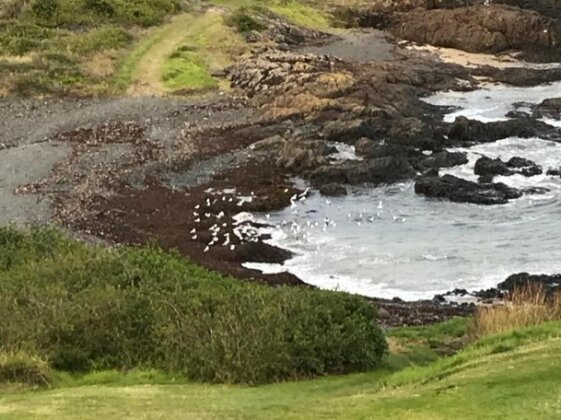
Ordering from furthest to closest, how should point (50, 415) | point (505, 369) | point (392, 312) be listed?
point (392, 312) < point (505, 369) < point (50, 415)

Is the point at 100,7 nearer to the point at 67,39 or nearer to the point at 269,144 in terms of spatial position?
the point at 67,39

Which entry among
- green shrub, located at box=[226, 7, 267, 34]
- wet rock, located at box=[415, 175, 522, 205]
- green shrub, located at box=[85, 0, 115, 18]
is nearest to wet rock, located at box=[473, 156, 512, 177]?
wet rock, located at box=[415, 175, 522, 205]

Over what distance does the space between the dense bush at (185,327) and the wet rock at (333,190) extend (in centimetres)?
1744

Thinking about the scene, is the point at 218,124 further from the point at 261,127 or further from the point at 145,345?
the point at 145,345

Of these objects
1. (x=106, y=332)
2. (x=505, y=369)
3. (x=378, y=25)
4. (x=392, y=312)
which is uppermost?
(x=378, y=25)

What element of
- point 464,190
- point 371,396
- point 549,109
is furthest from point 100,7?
point 371,396

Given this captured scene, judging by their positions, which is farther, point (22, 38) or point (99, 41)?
point (99, 41)

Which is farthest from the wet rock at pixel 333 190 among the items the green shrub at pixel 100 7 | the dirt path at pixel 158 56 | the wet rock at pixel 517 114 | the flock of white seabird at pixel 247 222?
the green shrub at pixel 100 7

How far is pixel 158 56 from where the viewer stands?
60156 millimetres

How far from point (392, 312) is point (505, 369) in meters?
12.4

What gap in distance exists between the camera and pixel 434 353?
2072 centimetres

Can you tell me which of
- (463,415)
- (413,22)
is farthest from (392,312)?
(413,22)

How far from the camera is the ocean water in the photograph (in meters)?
30.6

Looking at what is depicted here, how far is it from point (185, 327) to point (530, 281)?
1479 centimetres
